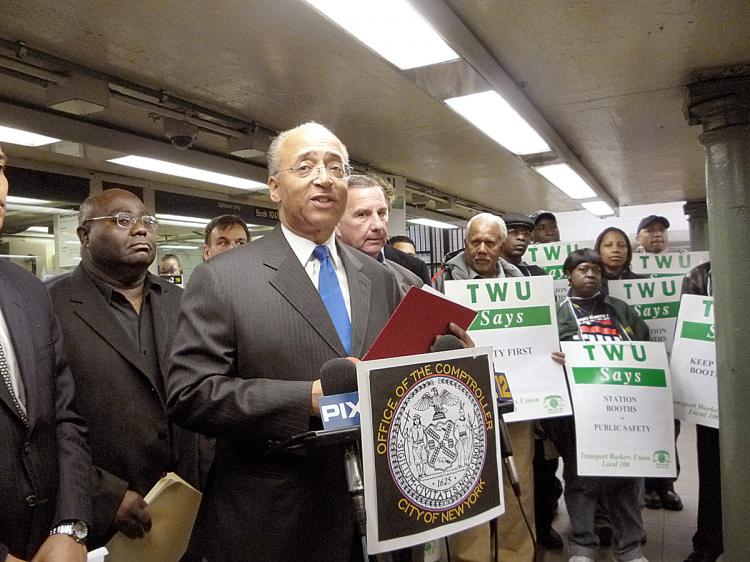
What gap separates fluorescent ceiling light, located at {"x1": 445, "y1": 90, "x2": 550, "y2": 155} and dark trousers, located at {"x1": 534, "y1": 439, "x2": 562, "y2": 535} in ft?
6.59

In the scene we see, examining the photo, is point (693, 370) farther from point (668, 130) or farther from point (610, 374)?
point (668, 130)

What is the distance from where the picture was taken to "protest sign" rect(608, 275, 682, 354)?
3.59 m

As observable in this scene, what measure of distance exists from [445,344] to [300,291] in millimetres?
386

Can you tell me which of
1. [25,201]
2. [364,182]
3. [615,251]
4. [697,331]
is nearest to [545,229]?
[615,251]

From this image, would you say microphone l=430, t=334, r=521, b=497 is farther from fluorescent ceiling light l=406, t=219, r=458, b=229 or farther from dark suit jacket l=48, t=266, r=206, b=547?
fluorescent ceiling light l=406, t=219, r=458, b=229

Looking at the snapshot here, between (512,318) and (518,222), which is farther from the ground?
(518,222)

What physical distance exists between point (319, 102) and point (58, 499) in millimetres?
3117

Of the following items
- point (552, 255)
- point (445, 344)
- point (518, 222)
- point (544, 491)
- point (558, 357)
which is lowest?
point (544, 491)

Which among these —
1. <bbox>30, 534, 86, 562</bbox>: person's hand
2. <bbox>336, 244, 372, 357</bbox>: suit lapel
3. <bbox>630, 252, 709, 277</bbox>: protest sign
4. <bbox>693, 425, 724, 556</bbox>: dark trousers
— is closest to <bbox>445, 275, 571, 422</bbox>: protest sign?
<bbox>693, 425, 724, 556</bbox>: dark trousers

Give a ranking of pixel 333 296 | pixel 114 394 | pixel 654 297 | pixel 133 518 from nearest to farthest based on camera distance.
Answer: pixel 333 296 → pixel 133 518 → pixel 114 394 → pixel 654 297

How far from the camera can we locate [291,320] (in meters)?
1.28

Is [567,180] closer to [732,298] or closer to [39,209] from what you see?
[732,298]

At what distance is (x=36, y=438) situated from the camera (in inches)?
50.0

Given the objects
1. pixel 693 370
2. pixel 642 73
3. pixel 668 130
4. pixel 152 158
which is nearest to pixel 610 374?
pixel 693 370
